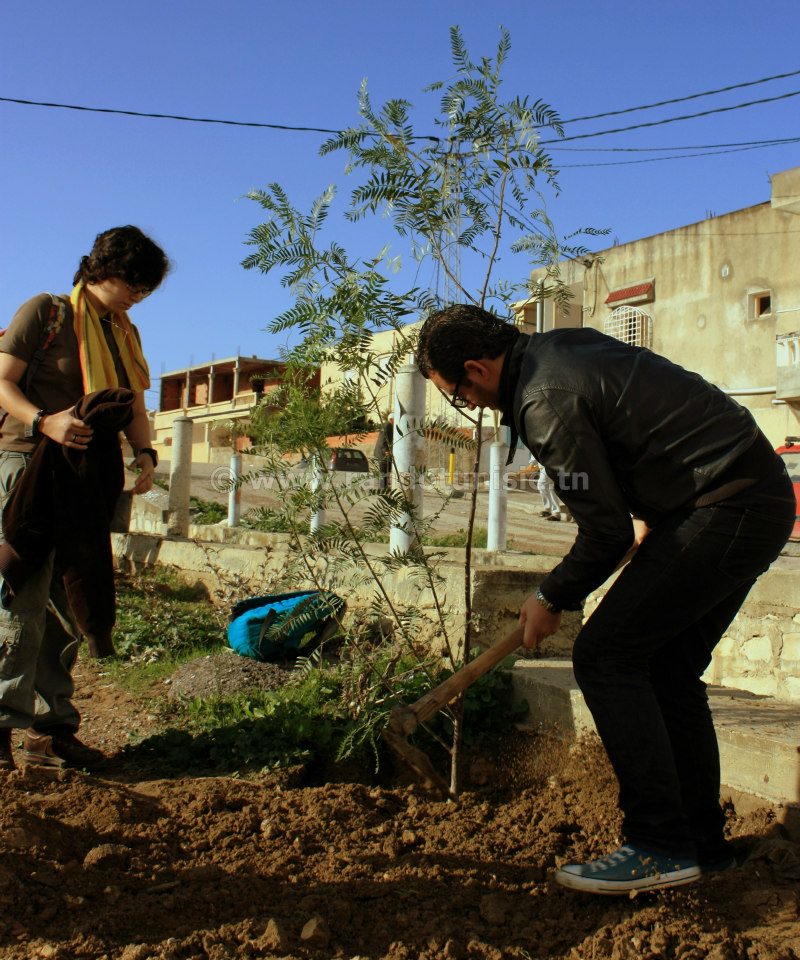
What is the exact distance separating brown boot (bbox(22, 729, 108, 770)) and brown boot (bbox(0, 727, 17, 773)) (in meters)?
0.10

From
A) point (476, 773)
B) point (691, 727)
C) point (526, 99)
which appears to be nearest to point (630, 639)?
point (691, 727)

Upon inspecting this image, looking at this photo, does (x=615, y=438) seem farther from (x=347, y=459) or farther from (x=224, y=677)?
(x=224, y=677)

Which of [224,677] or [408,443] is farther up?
[408,443]

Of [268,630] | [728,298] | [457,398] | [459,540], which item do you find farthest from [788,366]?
[457,398]

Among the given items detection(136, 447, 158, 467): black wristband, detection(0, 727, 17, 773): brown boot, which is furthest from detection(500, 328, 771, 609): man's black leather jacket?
detection(0, 727, 17, 773): brown boot

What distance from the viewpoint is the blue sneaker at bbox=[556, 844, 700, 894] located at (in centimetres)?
231

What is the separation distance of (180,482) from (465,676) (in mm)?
6898

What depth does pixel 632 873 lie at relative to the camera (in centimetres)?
232

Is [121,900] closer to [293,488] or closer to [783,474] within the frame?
[293,488]

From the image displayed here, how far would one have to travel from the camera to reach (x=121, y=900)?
2.37m

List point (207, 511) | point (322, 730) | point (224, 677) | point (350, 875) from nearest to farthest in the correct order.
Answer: point (350, 875) → point (322, 730) → point (224, 677) → point (207, 511)

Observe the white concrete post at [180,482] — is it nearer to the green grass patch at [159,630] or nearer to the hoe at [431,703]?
the green grass patch at [159,630]

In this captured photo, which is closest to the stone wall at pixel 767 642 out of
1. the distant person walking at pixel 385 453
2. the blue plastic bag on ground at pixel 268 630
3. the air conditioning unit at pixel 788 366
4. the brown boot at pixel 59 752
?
the distant person walking at pixel 385 453

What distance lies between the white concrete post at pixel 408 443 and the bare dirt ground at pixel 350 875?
3.44 feet
